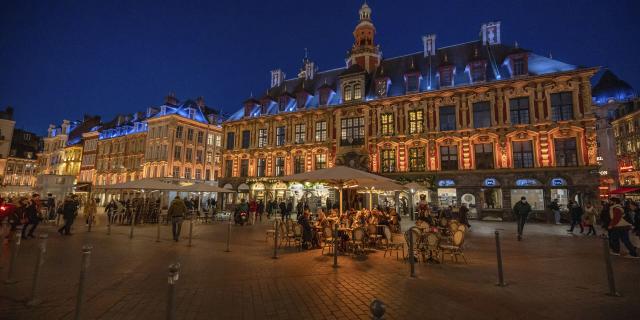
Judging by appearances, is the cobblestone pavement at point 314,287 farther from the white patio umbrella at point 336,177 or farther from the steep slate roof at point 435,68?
the steep slate roof at point 435,68

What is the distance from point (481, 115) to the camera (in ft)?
84.8

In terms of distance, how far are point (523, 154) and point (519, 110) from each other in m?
3.67

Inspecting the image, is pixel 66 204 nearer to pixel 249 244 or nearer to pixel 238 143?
pixel 249 244

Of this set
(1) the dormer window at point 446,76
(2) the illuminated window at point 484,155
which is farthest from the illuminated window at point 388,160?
(1) the dormer window at point 446,76

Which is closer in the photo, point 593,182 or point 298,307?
point 298,307

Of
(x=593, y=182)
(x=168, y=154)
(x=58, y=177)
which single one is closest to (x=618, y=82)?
(x=593, y=182)

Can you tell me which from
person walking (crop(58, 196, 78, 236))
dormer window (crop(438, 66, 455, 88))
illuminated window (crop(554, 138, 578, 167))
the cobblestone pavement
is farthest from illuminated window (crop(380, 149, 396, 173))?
person walking (crop(58, 196, 78, 236))

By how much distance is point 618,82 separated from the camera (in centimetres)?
5638

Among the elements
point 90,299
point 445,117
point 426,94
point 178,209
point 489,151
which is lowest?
point 90,299

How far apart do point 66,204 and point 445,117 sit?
27127mm

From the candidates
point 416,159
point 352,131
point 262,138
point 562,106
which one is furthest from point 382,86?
point 262,138

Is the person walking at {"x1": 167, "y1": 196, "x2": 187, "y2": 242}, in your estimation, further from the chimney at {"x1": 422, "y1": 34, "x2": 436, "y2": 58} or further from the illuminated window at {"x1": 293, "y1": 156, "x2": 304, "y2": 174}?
the chimney at {"x1": 422, "y1": 34, "x2": 436, "y2": 58}

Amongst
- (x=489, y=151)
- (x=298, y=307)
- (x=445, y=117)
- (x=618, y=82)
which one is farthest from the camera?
(x=618, y=82)

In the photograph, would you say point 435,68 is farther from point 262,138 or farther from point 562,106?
point 262,138
